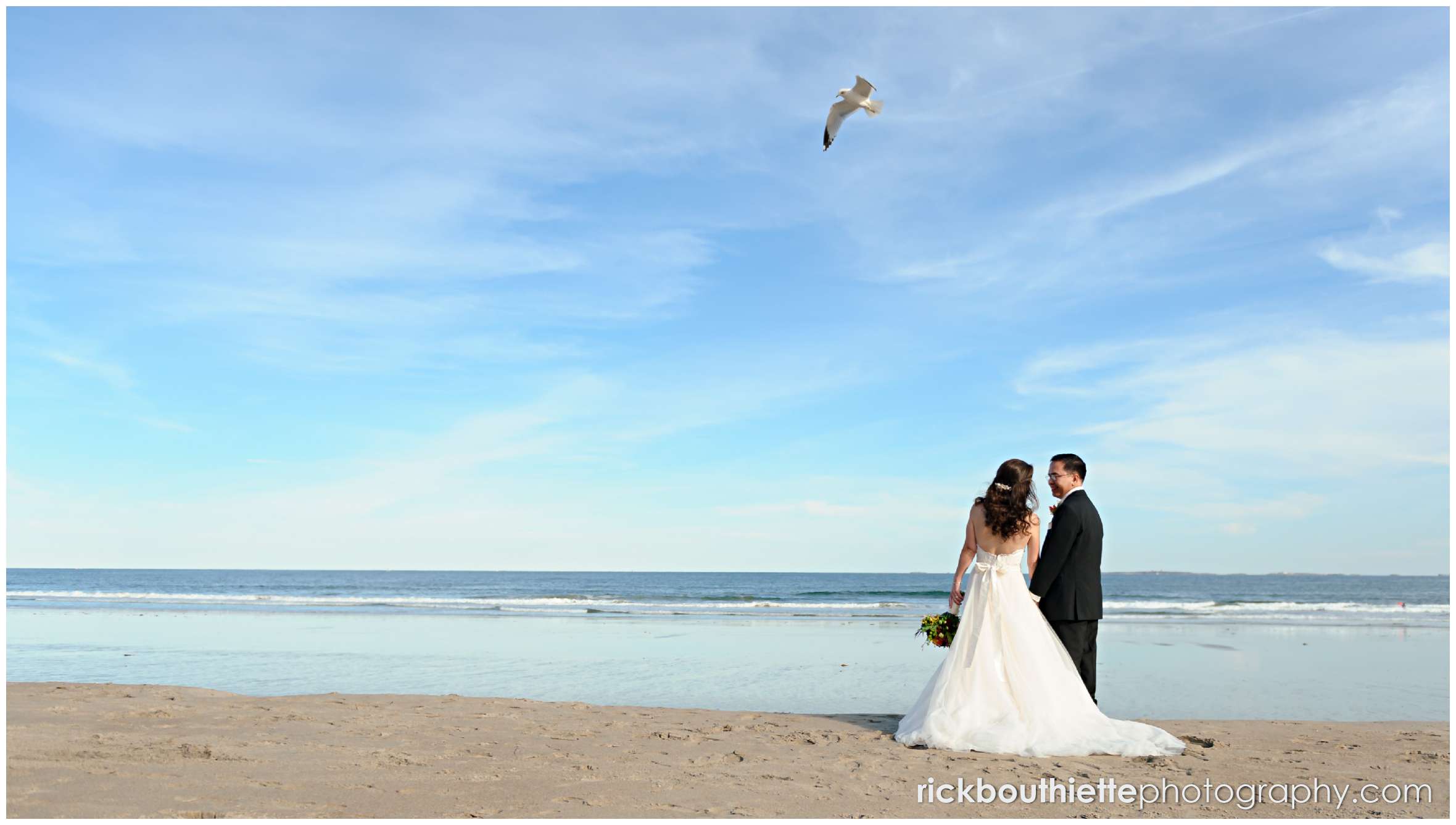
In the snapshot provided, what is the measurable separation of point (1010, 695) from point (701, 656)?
679cm

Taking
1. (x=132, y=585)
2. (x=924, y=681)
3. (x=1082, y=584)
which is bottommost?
(x=132, y=585)

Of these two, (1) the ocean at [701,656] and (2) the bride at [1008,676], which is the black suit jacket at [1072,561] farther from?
(1) the ocean at [701,656]

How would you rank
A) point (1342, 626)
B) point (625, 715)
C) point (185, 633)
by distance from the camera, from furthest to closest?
point (1342, 626), point (185, 633), point (625, 715)

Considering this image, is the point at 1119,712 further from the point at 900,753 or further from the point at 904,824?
the point at 904,824

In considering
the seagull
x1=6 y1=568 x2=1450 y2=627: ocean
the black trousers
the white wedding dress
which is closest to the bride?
the white wedding dress

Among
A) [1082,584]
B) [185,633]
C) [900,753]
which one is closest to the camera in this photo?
[900,753]

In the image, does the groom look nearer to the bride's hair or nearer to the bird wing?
the bride's hair

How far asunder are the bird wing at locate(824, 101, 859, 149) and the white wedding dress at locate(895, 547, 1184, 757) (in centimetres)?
415

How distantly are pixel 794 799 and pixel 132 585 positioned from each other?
192 ft

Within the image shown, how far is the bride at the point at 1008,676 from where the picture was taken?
578 cm

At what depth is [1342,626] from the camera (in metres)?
19.0

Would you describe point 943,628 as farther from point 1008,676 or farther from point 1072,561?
point 1072,561

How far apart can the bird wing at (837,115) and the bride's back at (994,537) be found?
3.90 meters

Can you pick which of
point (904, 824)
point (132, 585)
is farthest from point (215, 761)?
point (132, 585)
